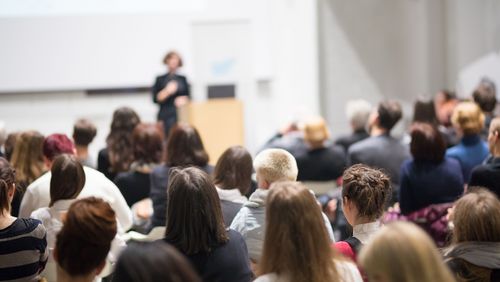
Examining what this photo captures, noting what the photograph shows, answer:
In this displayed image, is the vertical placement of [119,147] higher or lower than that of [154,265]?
lower

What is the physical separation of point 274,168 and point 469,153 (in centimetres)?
230

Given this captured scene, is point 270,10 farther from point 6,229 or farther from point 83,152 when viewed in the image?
point 6,229

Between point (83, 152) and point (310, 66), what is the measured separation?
566 centimetres

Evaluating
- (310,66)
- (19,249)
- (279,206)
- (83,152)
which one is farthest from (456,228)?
(310,66)

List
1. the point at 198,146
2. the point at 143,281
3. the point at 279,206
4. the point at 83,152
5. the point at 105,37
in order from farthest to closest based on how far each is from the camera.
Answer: the point at 105,37, the point at 83,152, the point at 198,146, the point at 279,206, the point at 143,281

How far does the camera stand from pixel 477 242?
3.12 metres

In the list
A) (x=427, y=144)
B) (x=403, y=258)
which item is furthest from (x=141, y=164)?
(x=403, y=258)

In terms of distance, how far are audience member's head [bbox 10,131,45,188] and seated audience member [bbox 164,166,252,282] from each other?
2.08 metres

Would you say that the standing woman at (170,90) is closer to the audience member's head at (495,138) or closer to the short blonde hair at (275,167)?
the audience member's head at (495,138)

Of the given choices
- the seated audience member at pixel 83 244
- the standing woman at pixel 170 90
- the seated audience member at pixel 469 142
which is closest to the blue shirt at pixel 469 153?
the seated audience member at pixel 469 142

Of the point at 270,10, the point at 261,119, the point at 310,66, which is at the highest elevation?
the point at 270,10

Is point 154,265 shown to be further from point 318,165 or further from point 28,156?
point 318,165

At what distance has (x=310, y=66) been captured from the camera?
35.8ft

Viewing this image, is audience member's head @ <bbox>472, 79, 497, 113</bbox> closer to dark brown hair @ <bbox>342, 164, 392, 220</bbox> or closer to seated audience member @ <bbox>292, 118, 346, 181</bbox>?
seated audience member @ <bbox>292, 118, 346, 181</bbox>
